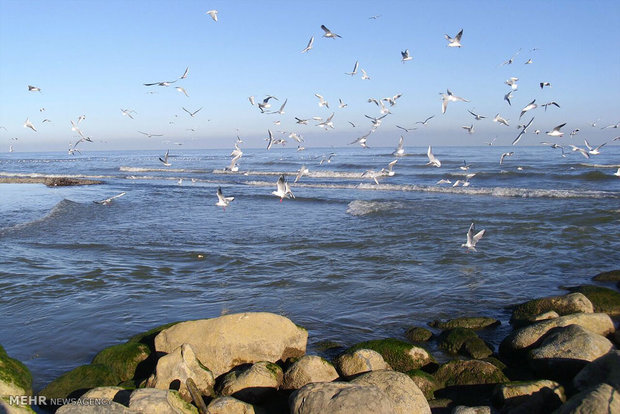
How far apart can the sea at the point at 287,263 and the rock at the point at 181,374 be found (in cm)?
155

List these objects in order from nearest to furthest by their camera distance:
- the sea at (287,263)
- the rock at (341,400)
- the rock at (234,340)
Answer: the rock at (341,400)
the rock at (234,340)
the sea at (287,263)

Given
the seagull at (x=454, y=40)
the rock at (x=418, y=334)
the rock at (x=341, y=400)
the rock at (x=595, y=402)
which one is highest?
the seagull at (x=454, y=40)

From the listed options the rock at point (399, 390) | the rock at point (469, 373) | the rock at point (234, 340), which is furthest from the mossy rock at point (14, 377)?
the rock at point (469, 373)

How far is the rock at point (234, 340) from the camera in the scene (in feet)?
19.4

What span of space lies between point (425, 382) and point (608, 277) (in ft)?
19.8

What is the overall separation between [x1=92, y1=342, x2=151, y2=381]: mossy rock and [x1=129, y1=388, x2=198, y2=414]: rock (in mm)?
1311

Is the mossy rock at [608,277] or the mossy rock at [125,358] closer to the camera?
the mossy rock at [125,358]

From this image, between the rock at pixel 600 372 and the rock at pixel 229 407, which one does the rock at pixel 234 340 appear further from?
the rock at pixel 600 372

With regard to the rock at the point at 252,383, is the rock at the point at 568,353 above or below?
above

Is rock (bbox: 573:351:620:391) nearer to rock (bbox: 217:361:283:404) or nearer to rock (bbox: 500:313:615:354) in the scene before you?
rock (bbox: 500:313:615:354)

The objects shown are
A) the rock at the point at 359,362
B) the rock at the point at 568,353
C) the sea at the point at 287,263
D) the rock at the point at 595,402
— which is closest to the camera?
the rock at the point at 595,402

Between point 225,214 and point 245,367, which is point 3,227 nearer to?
point 225,214

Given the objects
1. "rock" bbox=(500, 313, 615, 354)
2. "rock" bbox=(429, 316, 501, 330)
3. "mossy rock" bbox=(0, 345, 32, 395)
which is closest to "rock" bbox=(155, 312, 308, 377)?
"mossy rock" bbox=(0, 345, 32, 395)

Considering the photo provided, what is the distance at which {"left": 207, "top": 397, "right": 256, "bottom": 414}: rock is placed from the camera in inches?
189
